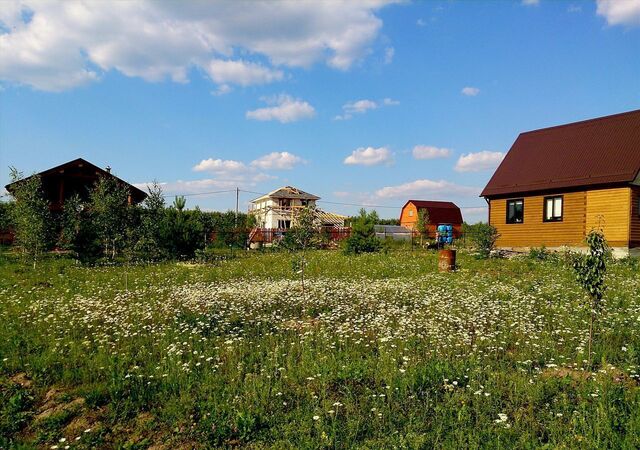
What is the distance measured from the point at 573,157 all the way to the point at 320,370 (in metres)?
27.0

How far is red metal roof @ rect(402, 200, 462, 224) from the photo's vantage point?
6256 cm

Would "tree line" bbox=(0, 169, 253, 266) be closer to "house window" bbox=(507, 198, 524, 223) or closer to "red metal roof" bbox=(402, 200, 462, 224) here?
"house window" bbox=(507, 198, 524, 223)

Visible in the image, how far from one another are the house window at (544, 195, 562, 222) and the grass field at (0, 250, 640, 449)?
15.1m

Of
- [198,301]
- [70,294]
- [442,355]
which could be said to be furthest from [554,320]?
[70,294]

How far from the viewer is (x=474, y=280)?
50.5 ft

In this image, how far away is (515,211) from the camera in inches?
1136

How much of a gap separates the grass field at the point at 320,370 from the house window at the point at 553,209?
1511 cm

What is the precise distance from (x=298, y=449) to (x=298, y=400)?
1.22 meters

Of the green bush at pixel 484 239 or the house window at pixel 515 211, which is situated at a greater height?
the house window at pixel 515 211

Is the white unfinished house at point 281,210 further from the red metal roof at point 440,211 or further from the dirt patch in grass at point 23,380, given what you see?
the dirt patch in grass at point 23,380

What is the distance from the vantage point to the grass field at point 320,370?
505 cm

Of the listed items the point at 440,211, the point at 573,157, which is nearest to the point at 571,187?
the point at 573,157

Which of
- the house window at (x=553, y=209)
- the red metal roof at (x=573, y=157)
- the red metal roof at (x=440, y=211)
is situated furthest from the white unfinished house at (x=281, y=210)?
the house window at (x=553, y=209)

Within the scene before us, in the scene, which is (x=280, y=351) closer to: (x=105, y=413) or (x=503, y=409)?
(x=105, y=413)
